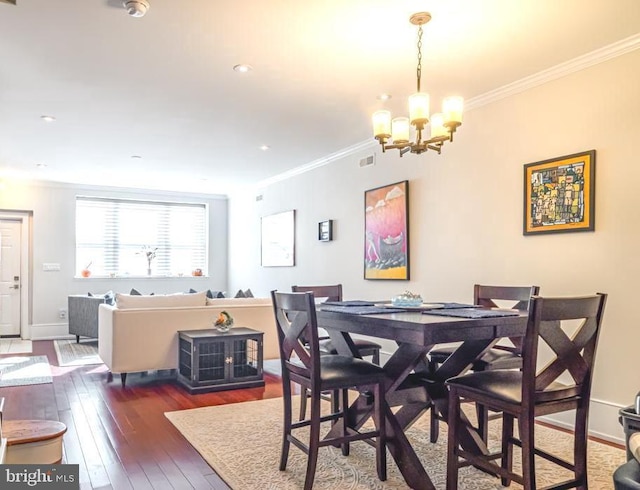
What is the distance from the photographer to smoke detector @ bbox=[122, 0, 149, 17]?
2.64 metres

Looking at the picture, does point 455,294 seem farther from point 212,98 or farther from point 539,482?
point 212,98

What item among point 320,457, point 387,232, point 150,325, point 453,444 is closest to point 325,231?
point 387,232

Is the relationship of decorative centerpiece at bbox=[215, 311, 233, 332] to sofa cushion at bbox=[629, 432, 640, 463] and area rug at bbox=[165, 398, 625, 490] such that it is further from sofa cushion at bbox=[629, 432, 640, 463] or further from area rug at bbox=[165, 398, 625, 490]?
sofa cushion at bbox=[629, 432, 640, 463]

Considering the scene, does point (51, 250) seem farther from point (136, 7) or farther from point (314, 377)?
point (314, 377)

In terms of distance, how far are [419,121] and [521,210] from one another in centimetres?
152

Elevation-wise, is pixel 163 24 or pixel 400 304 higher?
pixel 163 24

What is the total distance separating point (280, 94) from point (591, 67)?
229 cm

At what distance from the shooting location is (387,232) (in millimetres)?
5246

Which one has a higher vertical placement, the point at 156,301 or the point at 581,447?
the point at 156,301

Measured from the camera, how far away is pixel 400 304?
2.91 meters

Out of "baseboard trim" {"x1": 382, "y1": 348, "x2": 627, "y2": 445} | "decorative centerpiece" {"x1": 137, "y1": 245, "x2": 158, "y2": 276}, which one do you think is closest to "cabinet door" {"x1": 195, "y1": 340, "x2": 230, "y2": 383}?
"baseboard trim" {"x1": 382, "y1": 348, "x2": 627, "y2": 445}

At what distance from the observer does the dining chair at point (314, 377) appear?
239cm

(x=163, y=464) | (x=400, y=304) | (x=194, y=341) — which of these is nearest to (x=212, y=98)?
(x=194, y=341)

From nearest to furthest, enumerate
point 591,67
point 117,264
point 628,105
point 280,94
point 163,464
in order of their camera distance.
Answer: point 163,464
point 628,105
point 591,67
point 280,94
point 117,264
